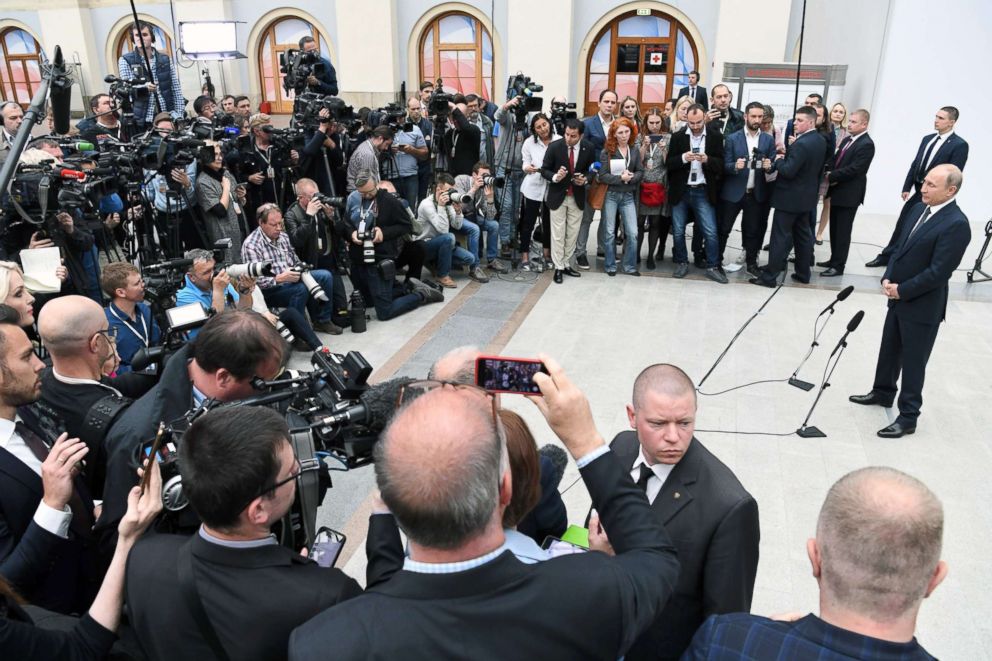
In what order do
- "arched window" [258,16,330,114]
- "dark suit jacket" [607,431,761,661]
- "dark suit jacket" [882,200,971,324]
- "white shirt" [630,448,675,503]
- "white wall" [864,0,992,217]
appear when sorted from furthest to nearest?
"arched window" [258,16,330,114] < "white wall" [864,0,992,217] < "dark suit jacket" [882,200,971,324] < "white shirt" [630,448,675,503] < "dark suit jacket" [607,431,761,661]

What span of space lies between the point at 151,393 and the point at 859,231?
993cm

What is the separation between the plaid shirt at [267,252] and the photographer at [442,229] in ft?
5.42

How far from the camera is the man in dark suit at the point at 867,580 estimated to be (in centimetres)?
132

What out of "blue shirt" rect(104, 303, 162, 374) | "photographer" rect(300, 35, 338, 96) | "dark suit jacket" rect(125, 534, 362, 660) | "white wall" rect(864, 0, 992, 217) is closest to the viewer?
"dark suit jacket" rect(125, 534, 362, 660)

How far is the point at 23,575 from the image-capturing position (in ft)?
6.44

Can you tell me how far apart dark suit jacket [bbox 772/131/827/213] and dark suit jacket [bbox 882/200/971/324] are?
2578 mm

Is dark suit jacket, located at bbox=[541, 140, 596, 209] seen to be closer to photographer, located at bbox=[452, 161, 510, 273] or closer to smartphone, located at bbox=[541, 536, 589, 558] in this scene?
photographer, located at bbox=[452, 161, 510, 273]

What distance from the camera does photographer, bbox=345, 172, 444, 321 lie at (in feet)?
20.7

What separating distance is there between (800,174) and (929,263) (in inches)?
118

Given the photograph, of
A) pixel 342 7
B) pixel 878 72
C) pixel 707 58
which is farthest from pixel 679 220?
pixel 342 7

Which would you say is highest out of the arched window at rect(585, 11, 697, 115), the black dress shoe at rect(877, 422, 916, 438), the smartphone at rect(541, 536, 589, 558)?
the arched window at rect(585, 11, 697, 115)

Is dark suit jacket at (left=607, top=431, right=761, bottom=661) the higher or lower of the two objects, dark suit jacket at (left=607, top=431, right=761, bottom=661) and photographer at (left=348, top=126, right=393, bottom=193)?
the lower

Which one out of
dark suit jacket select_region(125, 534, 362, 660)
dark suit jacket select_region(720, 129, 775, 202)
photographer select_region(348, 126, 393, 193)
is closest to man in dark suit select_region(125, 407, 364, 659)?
dark suit jacket select_region(125, 534, 362, 660)

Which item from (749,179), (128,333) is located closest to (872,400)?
(749,179)
